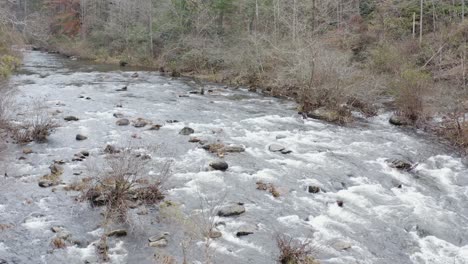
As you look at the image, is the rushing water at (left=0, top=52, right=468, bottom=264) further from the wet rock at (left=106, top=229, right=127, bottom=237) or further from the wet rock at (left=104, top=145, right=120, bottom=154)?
the wet rock at (left=104, top=145, right=120, bottom=154)

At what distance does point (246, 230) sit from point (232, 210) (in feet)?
3.32

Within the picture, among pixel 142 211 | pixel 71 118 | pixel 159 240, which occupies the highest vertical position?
pixel 71 118

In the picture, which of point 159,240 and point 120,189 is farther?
point 120,189

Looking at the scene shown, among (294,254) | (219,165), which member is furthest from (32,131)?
(294,254)

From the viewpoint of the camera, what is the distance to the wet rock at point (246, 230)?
9766mm

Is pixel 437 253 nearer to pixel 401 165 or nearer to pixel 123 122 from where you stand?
pixel 401 165

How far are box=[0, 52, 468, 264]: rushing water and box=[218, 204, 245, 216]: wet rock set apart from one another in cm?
32

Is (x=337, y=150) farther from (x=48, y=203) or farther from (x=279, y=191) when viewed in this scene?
(x=48, y=203)

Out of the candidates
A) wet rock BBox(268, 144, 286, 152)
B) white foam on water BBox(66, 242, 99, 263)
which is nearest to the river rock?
wet rock BBox(268, 144, 286, 152)

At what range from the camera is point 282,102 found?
25.1 meters

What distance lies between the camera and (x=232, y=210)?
10.8 m

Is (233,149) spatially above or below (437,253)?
above

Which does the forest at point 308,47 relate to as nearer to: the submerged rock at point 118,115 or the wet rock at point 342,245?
the submerged rock at point 118,115

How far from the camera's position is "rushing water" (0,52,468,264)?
9188 mm
